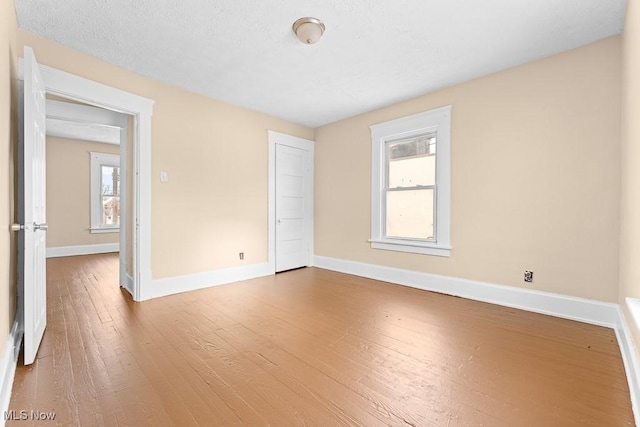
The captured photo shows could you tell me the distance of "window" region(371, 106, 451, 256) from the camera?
→ 366 centimetres

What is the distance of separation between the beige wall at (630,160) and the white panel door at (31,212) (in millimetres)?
3577

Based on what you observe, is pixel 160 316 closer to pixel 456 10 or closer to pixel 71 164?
pixel 456 10

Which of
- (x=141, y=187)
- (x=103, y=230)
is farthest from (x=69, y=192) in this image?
(x=141, y=187)

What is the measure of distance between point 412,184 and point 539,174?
4.82 ft

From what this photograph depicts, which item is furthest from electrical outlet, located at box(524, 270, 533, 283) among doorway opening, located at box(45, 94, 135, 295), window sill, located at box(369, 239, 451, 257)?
doorway opening, located at box(45, 94, 135, 295)

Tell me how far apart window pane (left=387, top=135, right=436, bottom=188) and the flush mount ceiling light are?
2.11 m

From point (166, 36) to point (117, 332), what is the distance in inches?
102

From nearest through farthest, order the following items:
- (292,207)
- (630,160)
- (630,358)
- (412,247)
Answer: (630,358)
(630,160)
(412,247)
(292,207)

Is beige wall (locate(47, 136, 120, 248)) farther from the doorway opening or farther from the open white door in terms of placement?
the open white door

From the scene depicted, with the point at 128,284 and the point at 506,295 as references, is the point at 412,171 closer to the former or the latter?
the point at 506,295

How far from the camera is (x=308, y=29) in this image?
2375 mm

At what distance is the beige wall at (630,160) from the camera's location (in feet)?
5.74

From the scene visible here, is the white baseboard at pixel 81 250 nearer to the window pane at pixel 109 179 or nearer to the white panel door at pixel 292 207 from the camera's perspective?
the window pane at pixel 109 179

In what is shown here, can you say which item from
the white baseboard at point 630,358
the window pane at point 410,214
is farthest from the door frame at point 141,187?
the white baseboard at point 630,358
